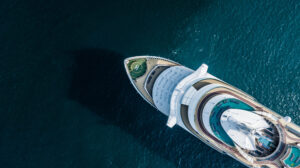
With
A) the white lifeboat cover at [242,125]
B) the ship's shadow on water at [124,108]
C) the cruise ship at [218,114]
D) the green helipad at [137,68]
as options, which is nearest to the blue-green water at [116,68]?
the ship's shadow on water at [124,108]

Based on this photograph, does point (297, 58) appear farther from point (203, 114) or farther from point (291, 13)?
point (203, 114)

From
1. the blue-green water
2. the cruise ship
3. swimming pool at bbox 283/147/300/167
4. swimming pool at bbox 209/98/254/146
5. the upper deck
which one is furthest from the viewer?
the blue-green water

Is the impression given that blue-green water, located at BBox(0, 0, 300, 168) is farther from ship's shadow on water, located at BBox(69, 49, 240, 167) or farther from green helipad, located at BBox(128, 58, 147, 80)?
green helipad, located at BBox(128, 58, 147, 80)

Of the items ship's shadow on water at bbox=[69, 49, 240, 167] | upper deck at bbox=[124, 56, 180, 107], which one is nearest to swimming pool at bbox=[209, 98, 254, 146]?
ship's shadow on water at bbox=[69, 49, 240, 167]

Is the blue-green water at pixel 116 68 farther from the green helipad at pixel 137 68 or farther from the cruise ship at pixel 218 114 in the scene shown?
the cruise ship at pixel 218 114

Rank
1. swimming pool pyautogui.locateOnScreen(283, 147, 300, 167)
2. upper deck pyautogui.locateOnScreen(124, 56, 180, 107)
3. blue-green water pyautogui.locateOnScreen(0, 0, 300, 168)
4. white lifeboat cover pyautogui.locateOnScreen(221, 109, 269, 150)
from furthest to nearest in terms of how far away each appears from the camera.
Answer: blue-green water pyautogui.locateOnScreen(0, 0, 300, 168)
upper deck pyautogui.locateOnScreen(124, 56, 180, 107)
swimming pool pyautogui.locateOnScreen(283, 147, 300, 167)
white lifeboat cover pyautogui.locateOnScreen(221, 109, 269, 150)

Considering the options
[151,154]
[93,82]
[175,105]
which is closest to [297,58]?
[175,105]

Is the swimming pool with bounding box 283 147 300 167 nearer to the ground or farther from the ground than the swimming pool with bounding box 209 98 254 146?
nearer to the ground
